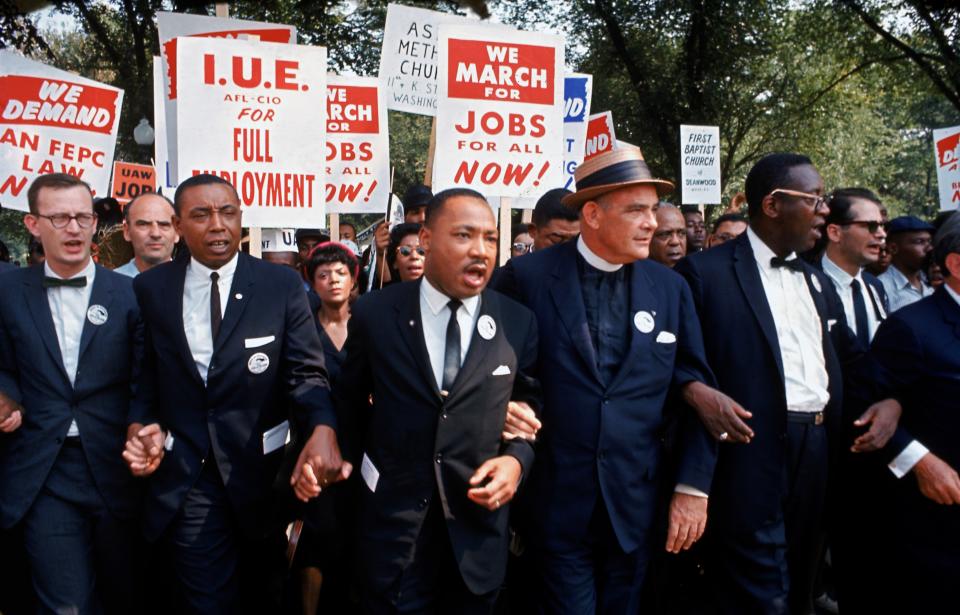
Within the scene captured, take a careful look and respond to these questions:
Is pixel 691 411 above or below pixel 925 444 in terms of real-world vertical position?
above

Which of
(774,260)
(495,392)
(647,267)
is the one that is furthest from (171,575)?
(774,260)

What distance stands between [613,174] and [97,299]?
2438mm

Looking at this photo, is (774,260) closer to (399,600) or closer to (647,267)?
(647,267)

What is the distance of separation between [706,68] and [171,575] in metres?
18.8

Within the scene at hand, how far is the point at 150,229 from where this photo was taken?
17.2ft

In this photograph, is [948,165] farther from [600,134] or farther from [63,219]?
[63,219]

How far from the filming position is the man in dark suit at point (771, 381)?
3682 millimetres

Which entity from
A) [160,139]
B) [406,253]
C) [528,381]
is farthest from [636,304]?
[160,139]

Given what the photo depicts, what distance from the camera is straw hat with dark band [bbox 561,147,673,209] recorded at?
340 cm

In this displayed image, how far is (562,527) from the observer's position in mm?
3357

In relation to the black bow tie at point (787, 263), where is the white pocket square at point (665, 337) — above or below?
below

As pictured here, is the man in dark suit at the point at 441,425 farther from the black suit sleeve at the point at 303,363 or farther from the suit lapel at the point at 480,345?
the black suit sleeve at the point at 303,363

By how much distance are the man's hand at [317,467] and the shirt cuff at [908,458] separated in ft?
8.09

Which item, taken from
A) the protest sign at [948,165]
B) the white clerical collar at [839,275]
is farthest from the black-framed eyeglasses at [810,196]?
the protest sign at [948,165]
